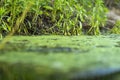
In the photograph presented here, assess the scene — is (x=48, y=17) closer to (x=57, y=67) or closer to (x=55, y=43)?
(x=55, y=43)

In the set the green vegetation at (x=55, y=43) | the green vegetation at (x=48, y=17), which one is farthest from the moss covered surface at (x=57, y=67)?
the green vegetation at (x=48, y=17)

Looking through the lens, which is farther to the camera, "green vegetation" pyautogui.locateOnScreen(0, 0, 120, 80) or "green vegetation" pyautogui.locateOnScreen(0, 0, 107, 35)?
"green vegetation" pyautogui.locateOnScreen(0, 0, 107, 35)

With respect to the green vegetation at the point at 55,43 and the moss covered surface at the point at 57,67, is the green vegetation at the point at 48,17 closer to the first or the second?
the green vegetation at the point at 55,43

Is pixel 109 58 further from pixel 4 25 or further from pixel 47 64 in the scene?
pixel 4 25

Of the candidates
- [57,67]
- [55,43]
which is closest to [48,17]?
[55,43]

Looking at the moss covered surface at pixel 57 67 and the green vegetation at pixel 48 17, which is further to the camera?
the green vegetation at pixel 48 17

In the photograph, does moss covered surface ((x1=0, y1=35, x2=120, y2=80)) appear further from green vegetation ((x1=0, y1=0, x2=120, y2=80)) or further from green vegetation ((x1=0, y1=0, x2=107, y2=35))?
green vegetation ((x1=0, y1=0, x2=107, y2=35))

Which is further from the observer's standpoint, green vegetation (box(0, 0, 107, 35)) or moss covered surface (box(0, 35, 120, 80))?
green vegetation (box(0, 0, 107, 35))

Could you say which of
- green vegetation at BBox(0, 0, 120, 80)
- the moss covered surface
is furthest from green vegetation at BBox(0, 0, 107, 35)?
the moss covered surface

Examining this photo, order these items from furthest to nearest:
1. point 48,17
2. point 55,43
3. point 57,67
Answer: point 48,17
point 55,43
point 57,67
